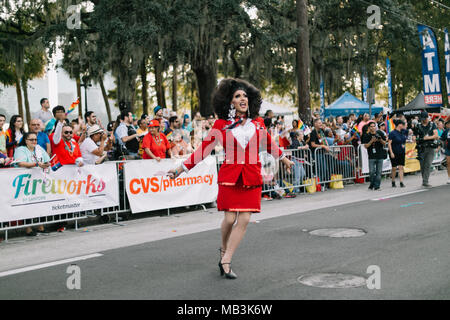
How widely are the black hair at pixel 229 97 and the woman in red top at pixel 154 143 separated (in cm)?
507

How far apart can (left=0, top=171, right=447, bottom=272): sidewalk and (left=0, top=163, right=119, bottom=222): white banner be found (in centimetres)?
41

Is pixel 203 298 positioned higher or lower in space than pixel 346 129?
lower

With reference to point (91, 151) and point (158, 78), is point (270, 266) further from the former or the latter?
point (158, 78)

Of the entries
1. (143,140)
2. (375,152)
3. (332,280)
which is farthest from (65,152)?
(375,152)

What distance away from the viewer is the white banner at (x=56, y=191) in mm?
8316

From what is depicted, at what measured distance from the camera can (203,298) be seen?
4738 mm

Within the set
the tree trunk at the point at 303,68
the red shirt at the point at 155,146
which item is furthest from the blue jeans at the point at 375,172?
the red shirt at the point at 155,146

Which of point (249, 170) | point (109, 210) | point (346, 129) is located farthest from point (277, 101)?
point (249, 170)

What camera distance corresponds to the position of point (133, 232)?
879cm

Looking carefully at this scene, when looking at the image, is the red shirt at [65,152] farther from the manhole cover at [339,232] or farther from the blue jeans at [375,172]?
the blue jeans at [375,172]

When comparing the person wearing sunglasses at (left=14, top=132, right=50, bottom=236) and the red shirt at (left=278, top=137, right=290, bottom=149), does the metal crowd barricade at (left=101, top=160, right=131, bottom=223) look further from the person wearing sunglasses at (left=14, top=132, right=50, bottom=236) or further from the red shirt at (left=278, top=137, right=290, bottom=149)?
the red shirt at (left=278, top=137, right=290, bottom=149)
